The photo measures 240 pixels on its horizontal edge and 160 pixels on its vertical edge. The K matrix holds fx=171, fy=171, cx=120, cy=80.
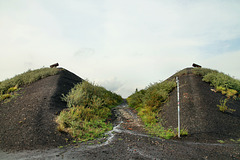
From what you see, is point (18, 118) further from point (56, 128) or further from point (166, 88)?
point (166, 88)

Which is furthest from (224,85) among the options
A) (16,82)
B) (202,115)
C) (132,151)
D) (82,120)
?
(16,82)

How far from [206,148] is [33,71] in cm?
2034

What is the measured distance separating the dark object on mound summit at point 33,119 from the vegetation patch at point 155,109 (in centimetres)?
535

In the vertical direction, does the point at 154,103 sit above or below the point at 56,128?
above

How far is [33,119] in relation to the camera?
10359mm

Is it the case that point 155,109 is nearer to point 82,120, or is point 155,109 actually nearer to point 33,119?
point 82,120

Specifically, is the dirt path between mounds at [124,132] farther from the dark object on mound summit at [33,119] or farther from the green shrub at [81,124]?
the green shrub at [81,124]

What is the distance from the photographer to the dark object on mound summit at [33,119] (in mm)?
8562

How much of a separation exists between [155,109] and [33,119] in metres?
8.91

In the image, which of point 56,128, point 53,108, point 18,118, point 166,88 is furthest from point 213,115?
point 18,118

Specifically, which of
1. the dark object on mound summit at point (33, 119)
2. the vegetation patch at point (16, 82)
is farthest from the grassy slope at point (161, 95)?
the vegetation patch at point (16, 82)

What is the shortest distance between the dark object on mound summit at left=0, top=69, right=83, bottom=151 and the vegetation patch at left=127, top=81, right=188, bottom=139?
5.35m

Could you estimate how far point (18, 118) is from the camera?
10.7 m

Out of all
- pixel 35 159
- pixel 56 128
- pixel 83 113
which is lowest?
pixel 35 159
